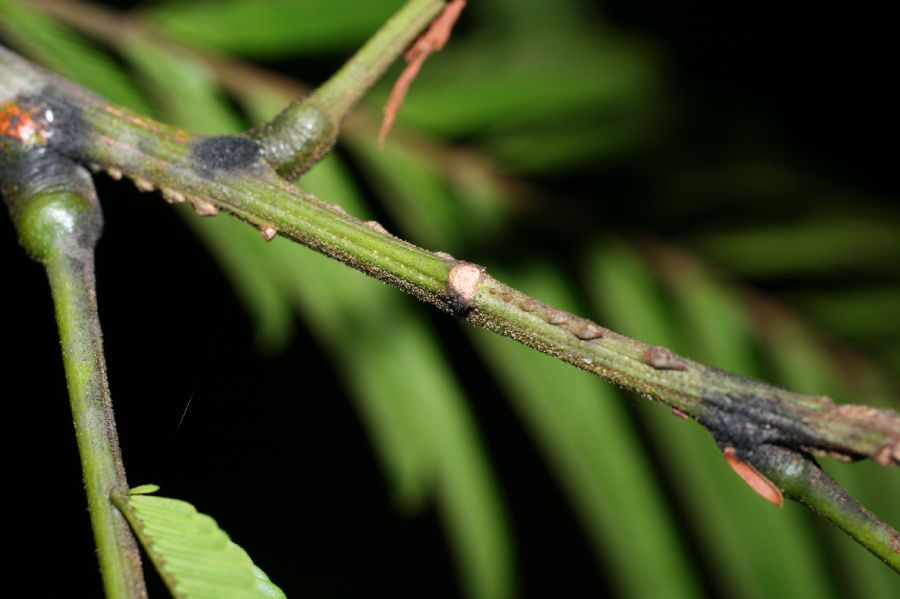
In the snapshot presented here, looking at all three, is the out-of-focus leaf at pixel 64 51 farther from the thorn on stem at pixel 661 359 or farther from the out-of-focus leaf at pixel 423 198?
the thorn on stem at pixel 661 359

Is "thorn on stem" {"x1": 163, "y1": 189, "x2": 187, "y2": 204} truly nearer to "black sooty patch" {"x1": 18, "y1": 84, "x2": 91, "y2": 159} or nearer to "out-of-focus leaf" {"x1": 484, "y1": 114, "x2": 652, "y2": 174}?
"black sooty patch" {"x1": 18, "y1": 84, "x2": 91, "y2": 159}

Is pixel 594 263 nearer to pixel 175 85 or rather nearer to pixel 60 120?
pixel 175 85

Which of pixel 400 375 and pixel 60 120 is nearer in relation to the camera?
pixel 60 120

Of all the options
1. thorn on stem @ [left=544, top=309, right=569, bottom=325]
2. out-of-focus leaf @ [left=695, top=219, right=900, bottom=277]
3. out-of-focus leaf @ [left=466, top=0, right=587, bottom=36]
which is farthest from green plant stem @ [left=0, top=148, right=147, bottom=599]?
out-of-focus leaf @ [left=695, top=219, right=900, bottom=277]

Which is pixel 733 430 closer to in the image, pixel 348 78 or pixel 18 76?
pixel 348 78

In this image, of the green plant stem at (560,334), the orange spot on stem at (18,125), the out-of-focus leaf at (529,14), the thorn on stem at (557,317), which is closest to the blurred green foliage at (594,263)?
the out-of-focus leaf at (529,14)

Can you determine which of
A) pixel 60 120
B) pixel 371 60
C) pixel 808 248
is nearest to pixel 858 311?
pixel 808 248

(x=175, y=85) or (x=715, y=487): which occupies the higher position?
(x=175, y=85)
